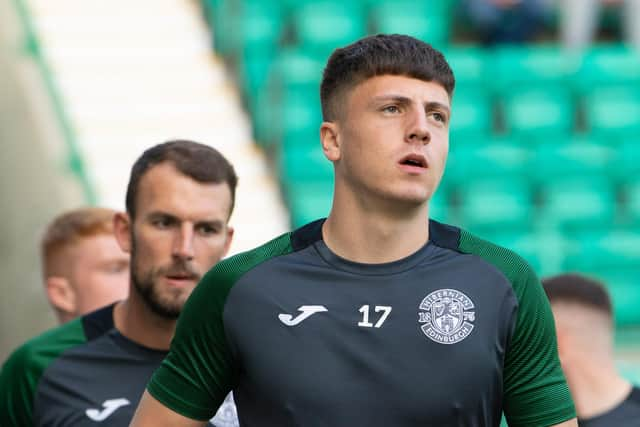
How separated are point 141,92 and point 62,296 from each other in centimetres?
478

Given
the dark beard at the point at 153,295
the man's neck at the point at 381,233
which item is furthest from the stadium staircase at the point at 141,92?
the man's neck at the point at 381,233

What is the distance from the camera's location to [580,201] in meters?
9.10

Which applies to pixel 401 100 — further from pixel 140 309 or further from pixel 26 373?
pixel 26 373

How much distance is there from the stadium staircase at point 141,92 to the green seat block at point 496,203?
1.38 metres

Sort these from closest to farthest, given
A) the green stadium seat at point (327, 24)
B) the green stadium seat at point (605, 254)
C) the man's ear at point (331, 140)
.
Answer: the man's ear at point (331, 140)
the green stadium seat at point (605, 254)
the green stadium seat at point (327, 24)

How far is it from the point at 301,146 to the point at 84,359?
535cm

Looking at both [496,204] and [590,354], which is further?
[496,204]

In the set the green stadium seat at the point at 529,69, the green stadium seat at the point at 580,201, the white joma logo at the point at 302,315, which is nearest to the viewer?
the white joma logo at the point at 302,315

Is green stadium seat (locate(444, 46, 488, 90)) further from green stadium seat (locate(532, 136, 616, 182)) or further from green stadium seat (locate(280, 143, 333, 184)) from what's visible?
green stadium seat (locate(280, 143, 333, 184))

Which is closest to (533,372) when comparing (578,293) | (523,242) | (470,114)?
(578,293)

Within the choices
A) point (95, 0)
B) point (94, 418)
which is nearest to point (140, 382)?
point (94, 418)

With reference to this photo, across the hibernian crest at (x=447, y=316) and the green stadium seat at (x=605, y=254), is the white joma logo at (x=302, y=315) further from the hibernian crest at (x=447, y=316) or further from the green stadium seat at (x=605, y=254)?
the green stadium seat at (x=605, y=254)

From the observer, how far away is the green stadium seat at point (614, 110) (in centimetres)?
940

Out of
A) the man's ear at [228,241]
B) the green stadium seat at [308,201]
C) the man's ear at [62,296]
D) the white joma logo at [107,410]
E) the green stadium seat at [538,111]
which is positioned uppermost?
the man's ear at [228,241]
